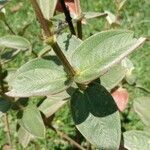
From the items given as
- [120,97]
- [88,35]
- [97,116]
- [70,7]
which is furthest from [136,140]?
[88,35]

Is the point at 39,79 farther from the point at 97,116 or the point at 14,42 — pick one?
the point at 14,42

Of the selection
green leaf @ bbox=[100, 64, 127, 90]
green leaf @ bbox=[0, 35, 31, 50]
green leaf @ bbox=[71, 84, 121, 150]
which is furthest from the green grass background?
green leaf @ bbox=[71, 84, 121, 150]

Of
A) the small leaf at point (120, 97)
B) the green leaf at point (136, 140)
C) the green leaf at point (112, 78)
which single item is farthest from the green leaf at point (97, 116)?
the small leaf at point (120, 97)

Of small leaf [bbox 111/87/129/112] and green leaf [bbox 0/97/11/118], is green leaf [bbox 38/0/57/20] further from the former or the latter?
small leaf [bbox 111/87/129/112]

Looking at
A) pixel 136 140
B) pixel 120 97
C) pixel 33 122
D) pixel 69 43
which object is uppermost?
pixel 69 43

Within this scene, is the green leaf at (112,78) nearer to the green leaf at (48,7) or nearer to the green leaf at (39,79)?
the green leaf at (39,79)

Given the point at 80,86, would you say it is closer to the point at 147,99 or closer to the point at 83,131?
the point at 83,131
